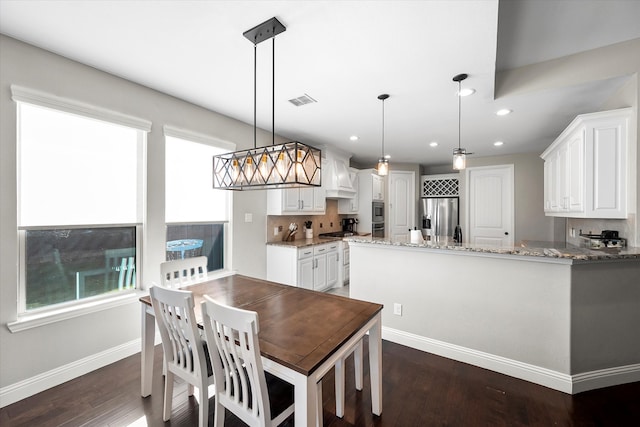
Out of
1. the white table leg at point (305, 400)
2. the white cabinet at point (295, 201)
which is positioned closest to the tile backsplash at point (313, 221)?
the white cabinet at point (295, 201)

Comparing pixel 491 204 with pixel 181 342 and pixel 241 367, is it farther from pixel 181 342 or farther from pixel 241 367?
pixel 181 342

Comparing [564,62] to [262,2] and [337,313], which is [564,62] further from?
[337,313]

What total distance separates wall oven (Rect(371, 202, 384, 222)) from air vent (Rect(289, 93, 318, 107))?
324 cm

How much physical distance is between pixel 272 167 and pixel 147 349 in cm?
160

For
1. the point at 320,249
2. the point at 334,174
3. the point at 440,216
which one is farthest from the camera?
the point at 440,216

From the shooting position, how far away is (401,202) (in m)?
6.33

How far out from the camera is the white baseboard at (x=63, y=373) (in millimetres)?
1882

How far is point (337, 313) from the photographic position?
167 centimetres

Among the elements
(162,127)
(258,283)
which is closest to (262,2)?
(162,127)

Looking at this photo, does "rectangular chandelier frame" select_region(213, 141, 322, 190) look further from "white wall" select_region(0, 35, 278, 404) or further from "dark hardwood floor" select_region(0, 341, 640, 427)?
"dark hardwood floor" select_region(0, 341, 640, 427)

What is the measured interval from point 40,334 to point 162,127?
2.01m

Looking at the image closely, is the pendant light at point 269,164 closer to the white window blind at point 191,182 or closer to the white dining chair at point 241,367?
the white dining chair at point 241,367

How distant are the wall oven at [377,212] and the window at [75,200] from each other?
427 centimetres

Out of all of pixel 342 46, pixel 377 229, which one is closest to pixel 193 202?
pixel 342 46
